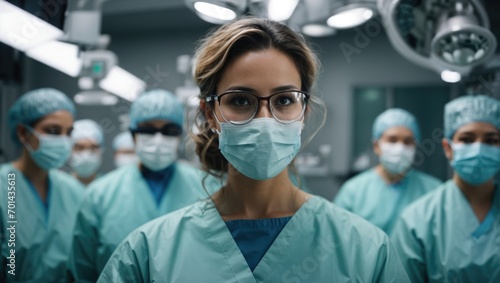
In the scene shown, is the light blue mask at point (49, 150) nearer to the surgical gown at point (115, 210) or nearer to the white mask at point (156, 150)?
the surgical gown at point (115, 210)

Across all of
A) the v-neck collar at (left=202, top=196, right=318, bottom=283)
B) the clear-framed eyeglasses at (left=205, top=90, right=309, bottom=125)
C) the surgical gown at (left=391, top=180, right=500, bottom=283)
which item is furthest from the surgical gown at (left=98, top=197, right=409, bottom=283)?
the surgical gown at (left=391, top=180, right=500, bottom=283)

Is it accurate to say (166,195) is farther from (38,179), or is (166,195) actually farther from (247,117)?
(247,117)

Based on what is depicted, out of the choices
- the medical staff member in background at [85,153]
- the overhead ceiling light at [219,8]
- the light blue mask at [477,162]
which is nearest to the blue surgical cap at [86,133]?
the medical staff member in background at [85,153]

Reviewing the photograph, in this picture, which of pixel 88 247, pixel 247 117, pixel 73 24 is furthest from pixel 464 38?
pixel 88 247

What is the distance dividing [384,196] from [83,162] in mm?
2478

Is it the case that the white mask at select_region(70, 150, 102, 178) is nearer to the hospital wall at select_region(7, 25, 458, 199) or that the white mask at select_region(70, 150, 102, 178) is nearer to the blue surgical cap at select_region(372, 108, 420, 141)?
the hospital wall at select_region(7, 25, 458, 199)

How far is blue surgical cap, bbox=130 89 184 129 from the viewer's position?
86.2 inches

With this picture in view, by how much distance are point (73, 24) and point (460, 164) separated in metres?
1.73

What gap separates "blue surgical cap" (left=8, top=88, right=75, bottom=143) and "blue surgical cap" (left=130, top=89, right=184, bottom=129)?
0.34 meters

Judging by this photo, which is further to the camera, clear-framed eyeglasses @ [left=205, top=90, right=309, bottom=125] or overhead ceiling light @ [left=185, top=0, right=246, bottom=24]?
overhead ceiling light @ [left=185, top=0, right=246, bottom=24]

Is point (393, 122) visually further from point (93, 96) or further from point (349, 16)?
point (93, 96)

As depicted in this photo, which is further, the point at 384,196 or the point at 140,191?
the point at 384,196

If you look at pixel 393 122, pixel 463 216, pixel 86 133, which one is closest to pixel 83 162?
pixel 86 133

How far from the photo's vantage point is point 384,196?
9.15ft
